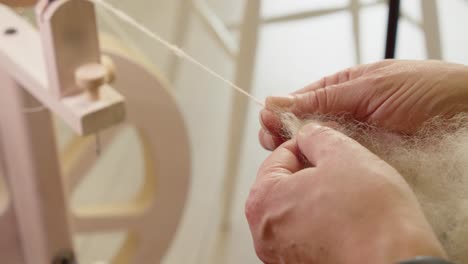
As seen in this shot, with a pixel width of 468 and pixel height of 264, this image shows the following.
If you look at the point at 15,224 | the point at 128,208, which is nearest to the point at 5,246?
the point at 15,224

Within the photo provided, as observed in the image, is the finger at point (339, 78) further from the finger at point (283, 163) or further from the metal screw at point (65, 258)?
the metal screw at point (65, 258)

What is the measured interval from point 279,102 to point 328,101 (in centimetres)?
5

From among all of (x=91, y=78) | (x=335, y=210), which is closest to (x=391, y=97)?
(x=335, y=210)

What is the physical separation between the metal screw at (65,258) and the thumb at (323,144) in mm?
492

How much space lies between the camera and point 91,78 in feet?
1.99

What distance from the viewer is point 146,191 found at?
1.00m

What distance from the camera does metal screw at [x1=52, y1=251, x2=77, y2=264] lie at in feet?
2.86

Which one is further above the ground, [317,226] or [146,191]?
[317,226]

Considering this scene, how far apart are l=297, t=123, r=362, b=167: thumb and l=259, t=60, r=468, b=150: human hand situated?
0.05 m

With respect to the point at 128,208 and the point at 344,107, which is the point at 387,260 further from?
the point at 128,208

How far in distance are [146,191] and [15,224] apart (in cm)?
22

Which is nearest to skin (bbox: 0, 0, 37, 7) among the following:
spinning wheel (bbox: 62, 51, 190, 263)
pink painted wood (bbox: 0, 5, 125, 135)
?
pink painted wood (bbox: 0, 5, 125, 135)

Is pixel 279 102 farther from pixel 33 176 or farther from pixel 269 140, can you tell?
pixel 33 176

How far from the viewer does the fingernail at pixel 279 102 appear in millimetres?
579
